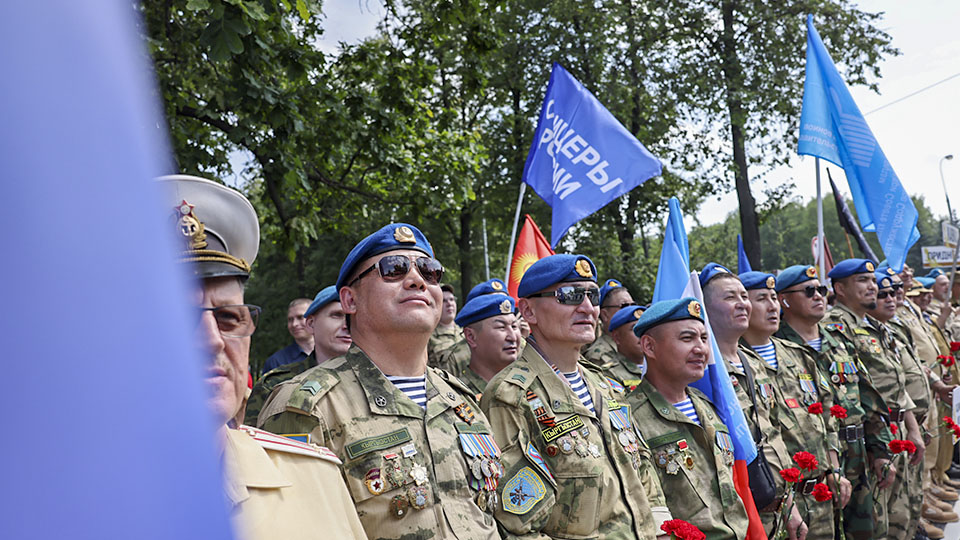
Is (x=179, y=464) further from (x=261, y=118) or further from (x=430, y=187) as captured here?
(x=430, y=187)

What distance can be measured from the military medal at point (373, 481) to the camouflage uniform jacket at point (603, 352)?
4.38 m

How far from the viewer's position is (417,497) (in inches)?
101

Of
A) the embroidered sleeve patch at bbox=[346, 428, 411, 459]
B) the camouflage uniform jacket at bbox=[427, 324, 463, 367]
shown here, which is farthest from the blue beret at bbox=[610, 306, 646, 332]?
the embroidered sleeve patch at bbox=[346, 428, 411, 459]

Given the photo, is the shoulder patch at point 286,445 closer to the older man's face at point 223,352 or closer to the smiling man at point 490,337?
the older man's face at point 223,352

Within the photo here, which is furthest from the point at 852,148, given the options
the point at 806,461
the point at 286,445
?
the point at 286,445

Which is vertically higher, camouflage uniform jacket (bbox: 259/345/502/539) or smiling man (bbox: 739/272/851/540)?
camouflage uniform jacket (bbox: 259/345/502/539)

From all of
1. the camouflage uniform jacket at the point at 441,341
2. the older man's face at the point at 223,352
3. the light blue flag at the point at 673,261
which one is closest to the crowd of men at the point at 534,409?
the older man's face at the point at 223,352

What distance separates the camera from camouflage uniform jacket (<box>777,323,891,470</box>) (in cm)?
632

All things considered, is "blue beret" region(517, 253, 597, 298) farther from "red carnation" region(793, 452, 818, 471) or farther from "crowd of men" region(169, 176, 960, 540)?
"red carnation" region(793, 452, 818, 471)

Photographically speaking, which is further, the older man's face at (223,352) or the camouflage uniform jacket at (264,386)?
the camouflage uniform jacket at (264,386)

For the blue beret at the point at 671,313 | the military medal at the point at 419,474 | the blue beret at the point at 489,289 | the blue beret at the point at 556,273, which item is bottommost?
the military medal at the point at 419,474

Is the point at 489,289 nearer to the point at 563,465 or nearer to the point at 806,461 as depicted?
the point at 806,461

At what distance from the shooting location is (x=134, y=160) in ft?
1.61

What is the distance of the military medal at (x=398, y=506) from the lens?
8.33 ft
